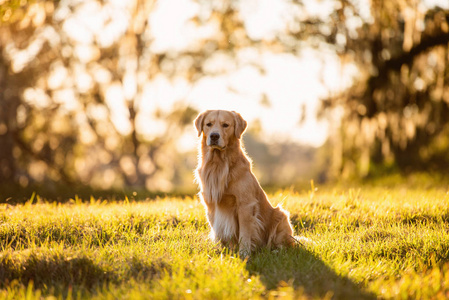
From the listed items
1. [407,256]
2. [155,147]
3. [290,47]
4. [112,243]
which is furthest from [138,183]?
[407,256]

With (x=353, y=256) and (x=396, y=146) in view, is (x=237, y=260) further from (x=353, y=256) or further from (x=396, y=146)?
(x=396, y=146)

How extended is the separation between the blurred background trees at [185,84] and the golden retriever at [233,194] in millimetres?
5789

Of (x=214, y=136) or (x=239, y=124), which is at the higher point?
(x=239, y=124)

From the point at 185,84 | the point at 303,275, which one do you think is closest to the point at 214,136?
the point at 303,275

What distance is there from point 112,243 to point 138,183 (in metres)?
14.3

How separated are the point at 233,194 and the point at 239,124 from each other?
90 centimetres

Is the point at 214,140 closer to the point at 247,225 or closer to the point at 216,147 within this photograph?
the point at 216,147

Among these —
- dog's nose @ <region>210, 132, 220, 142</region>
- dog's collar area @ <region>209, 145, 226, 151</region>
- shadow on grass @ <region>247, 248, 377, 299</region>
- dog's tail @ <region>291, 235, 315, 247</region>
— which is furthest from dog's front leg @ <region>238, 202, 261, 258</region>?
dog's nose @ <region>210, 132, 220, 142</region>

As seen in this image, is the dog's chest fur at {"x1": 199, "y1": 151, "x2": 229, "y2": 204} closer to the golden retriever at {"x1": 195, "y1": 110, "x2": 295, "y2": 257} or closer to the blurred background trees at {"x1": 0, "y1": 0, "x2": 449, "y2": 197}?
the golden retriever at {"x1": 195, "y1": 110, "x2": 295, "y2": 257}

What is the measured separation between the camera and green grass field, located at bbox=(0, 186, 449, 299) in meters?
3.83

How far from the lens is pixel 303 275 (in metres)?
4.22

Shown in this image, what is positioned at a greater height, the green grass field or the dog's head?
the dog's head

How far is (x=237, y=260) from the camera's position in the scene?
179 inches

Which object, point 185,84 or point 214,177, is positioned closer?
point 214,177
